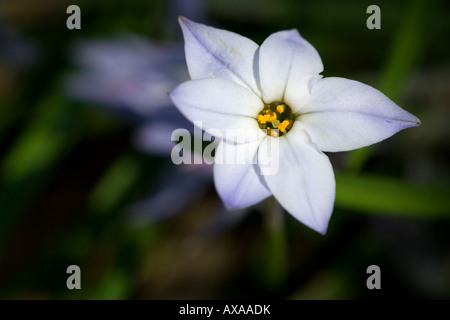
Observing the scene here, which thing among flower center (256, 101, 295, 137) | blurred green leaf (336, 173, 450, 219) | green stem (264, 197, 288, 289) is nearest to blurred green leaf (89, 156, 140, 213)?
green stem (264, 197, 288, 289)

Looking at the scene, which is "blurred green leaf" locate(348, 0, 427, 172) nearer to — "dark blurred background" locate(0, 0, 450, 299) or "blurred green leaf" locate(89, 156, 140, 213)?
"dark blurred background" locate(0, 0, 450, 299)

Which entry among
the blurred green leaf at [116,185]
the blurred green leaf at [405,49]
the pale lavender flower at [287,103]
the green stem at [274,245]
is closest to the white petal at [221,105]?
the pale lavender flower at [287,103]

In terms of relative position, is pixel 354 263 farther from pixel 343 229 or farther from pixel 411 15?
pixel 411 15

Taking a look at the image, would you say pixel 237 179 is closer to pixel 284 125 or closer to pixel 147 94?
pixel 284 125

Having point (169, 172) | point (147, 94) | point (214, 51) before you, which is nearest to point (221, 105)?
point (214, 51)
